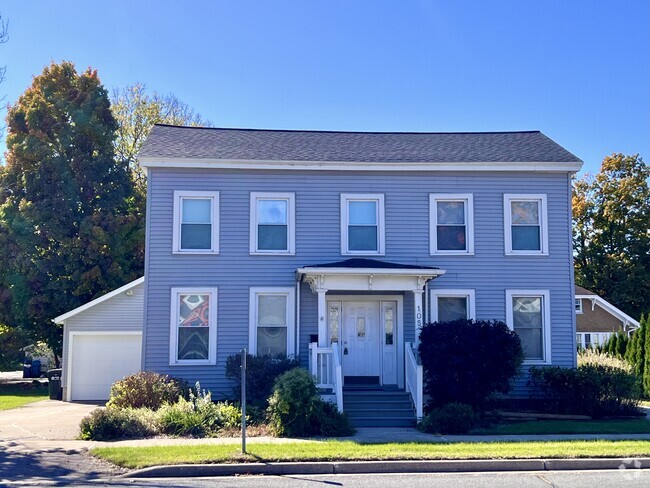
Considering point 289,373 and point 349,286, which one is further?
point 349,286

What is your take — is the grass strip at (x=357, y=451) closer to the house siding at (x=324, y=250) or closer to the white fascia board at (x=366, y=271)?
the white fascia board at (x=366, y=271)

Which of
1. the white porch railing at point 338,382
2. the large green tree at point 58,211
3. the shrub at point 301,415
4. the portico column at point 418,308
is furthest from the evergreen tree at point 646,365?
the large green tree at point 58,211

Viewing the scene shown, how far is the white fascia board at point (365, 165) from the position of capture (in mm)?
17938

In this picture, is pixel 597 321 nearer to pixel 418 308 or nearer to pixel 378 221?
pixel 378 221

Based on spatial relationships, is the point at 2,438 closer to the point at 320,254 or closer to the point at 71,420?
the point at 71,420

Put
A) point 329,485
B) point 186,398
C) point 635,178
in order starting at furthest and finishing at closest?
point 635,178, point 186,398, point 329,485

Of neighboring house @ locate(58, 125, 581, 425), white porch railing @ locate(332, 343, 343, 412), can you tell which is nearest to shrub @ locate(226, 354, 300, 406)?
neighboring house @ locate(58, 125, 581, 425)

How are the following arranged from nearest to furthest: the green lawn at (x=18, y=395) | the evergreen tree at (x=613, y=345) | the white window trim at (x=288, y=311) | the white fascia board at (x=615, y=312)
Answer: the white window trim at (x=288, y=311) → the green lawn at (x=18, y=395) → the evergreen tree at (x=613, y=345) → the white fascia board at (x=615, y=312)

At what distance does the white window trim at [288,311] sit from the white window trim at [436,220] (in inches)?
Answer: 152

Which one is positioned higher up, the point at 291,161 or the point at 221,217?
the point at 291,161

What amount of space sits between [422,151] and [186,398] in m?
9.04

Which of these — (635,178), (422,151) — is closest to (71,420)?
(422,151)

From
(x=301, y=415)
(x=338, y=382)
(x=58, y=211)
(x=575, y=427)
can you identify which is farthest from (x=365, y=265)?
(x=58, y=211)

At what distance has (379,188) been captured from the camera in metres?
18.5
